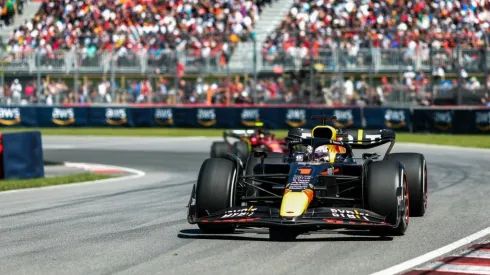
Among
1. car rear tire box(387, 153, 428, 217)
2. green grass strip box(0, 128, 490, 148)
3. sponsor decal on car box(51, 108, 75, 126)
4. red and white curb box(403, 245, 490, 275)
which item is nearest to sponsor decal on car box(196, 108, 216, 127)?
green grass strip box(0, 128, 490, 148)

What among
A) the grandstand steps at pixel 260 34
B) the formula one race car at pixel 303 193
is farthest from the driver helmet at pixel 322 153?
the grandstand steps at pixel 260 34

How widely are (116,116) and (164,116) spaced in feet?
6.92

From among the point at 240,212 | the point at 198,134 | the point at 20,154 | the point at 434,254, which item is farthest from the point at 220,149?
the point at 198,134

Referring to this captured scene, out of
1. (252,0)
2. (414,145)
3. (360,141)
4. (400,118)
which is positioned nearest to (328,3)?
(252,0)

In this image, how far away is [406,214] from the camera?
10812 mm

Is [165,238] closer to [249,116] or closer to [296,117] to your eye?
[296,117]

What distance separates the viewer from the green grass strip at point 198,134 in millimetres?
31003

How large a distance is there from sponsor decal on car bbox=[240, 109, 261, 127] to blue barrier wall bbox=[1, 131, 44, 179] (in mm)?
18031

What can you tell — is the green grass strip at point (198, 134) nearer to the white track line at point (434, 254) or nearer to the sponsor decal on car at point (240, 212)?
the white track line at point (434, 254)

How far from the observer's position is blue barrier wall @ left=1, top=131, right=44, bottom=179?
19594 mm

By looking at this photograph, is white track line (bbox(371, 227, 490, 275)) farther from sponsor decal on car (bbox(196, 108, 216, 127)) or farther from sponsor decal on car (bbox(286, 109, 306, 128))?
sponsor decal on car (bbox(196, 108, 216, 127))

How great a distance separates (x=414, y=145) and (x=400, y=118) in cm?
549

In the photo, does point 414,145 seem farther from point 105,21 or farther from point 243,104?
point 105,21

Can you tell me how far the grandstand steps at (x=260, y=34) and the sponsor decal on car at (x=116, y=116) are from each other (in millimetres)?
5245
